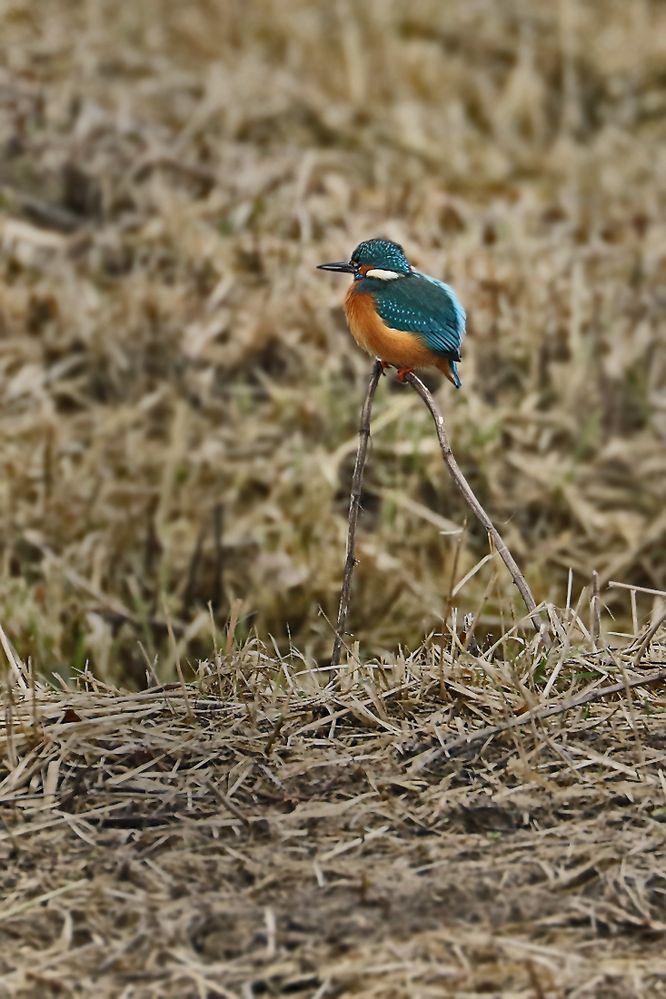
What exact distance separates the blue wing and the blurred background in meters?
1.12

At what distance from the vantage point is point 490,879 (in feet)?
7.51

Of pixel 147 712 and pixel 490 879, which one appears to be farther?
pixel 147 712

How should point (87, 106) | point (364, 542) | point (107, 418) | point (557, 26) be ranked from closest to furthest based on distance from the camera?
point (364, 542) → point (107, 418) → point (87, 106) → point (557, 26)

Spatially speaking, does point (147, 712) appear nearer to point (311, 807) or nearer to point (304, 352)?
point (311, 807)

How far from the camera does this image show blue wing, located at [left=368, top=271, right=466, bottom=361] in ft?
9.05

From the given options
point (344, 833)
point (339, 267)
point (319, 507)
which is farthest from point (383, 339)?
point (319, 507)

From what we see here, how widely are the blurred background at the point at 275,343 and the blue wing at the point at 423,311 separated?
1119 mm

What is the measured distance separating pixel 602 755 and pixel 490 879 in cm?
40

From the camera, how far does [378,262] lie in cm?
287

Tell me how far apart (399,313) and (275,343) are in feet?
9.06

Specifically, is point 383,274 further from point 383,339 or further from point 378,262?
point 383,339

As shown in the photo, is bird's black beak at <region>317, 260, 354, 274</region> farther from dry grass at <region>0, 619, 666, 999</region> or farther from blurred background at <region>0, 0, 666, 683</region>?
blurred background at <region>0, 0, 666, 683</region>

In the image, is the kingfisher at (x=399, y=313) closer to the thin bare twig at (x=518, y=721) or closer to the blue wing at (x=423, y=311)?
the blue wing at (x=423, y=311)

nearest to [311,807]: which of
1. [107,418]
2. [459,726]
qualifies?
[459,726]
